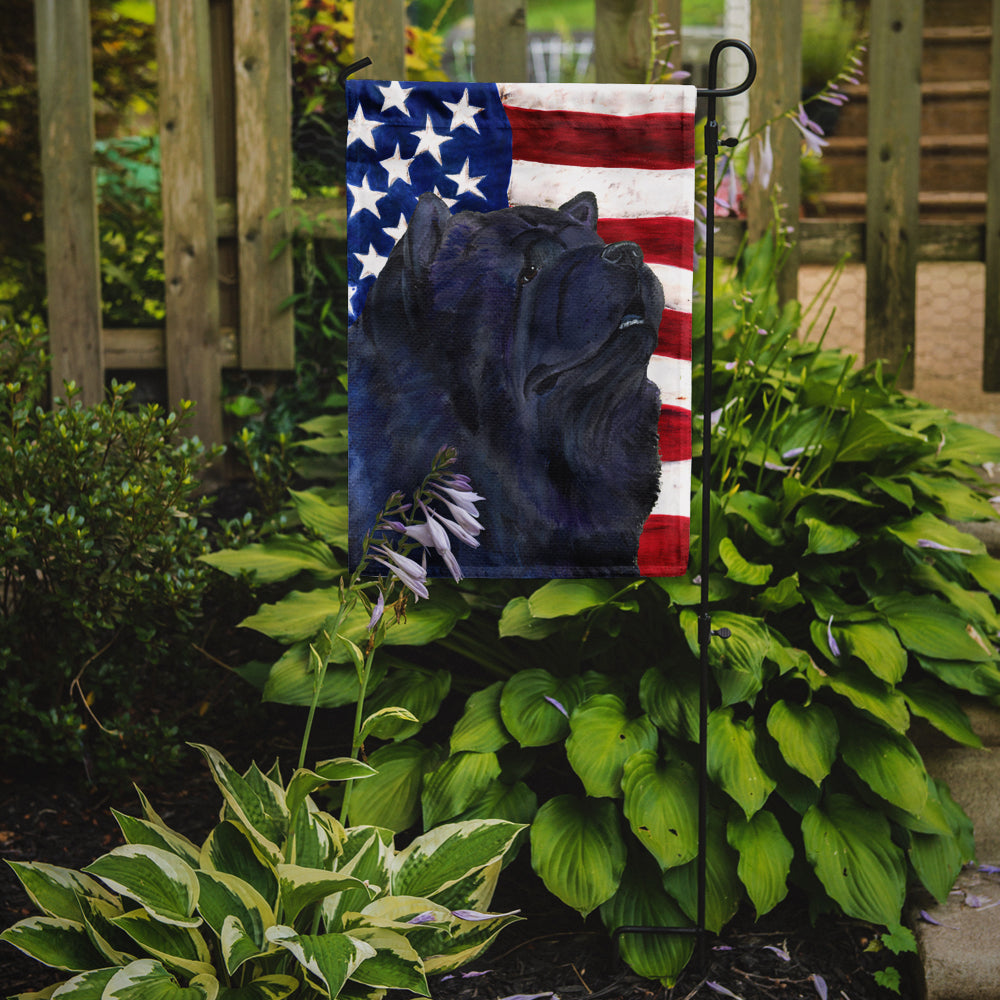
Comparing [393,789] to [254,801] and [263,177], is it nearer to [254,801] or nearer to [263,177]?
[254,801]

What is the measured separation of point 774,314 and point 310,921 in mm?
2127

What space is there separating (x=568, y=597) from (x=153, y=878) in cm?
98

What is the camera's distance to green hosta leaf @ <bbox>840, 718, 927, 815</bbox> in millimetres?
2023

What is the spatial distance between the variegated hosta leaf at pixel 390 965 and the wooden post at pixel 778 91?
2648 mm

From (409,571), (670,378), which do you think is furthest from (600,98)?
(409,571)

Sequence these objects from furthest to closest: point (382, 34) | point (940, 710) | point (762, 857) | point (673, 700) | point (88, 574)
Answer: point (382, 34), point (88, 574), point (940, 710), point (673, 700), point (762, 857)

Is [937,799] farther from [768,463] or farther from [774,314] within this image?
[774,314]

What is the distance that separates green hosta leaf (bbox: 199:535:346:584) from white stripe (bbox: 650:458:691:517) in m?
0.92

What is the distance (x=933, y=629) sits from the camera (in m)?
2.26

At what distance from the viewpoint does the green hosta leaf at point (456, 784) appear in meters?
2.04

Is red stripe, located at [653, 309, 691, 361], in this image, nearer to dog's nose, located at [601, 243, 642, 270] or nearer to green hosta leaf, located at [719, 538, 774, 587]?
dog's nose, located at [601, 243, 642, 270]

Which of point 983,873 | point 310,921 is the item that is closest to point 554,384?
point 310,921

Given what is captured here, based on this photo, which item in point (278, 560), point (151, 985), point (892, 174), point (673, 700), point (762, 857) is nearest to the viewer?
point (151, 985)

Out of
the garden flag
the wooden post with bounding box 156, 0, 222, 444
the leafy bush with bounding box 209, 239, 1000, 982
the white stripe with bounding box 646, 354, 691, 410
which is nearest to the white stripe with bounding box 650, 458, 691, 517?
the garden flag
